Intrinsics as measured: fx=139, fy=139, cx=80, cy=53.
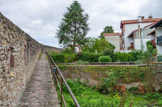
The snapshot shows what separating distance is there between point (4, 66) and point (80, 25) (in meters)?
22.8

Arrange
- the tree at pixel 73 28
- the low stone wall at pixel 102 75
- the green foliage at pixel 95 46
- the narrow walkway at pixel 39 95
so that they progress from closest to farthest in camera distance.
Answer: the narrow walkway at pixel 39 95 < the low stone wall at pixel 102 75 < the tree at pixel 73 28 < the green foliage at pixel 95 46

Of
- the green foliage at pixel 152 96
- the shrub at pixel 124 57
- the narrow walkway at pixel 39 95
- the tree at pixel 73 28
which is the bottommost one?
the green foliage at pixel 152 96

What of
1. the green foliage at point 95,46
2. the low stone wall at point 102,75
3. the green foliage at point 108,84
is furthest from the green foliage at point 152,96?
the green foliage at point 95,46

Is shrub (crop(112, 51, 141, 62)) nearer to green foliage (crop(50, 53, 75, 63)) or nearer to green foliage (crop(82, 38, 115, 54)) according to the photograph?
green foliage (crop(50, 53, 75, 63))

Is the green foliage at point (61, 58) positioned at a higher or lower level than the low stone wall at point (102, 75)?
higher

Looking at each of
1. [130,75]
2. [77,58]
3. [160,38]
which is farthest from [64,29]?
[130,75]

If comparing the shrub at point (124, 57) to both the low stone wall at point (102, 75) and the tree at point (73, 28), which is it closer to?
the low stone wall at point (102, 75)

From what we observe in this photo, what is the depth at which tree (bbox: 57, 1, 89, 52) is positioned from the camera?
23.9 metres

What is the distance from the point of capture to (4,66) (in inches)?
104

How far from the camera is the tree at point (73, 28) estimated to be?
23.9 metres

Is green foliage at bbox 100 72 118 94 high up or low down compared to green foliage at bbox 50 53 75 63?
down

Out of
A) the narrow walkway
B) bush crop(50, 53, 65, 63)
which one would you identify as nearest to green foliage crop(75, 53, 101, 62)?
bush crop(50, 53, 65, 63)

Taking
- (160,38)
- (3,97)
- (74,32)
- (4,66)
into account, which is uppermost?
(74,32)

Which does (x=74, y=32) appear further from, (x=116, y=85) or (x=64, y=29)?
(x=116, y=85)
